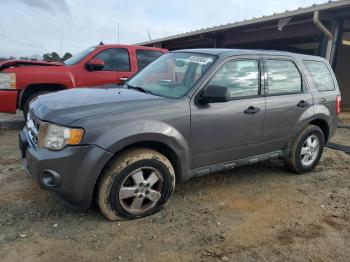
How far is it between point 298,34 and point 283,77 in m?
8.81

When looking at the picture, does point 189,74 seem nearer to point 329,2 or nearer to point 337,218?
point 337,218

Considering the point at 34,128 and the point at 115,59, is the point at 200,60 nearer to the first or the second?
the point at 34,128

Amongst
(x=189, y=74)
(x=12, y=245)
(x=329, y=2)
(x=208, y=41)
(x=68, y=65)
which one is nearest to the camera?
(x=12, y=245)

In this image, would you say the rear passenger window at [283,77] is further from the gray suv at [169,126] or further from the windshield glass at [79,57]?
the windshield glass at [79,57]

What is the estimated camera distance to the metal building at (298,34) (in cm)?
1047

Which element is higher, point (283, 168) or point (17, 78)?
point (17, 78)

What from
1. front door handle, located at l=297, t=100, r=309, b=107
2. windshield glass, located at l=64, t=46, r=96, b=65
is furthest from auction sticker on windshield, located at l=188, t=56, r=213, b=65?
windshield glass, located at l=64, t=46, r=96, b=65

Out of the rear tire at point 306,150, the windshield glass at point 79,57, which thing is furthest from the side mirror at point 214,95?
the windshield glass at point 79,57

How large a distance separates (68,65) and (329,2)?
710cm

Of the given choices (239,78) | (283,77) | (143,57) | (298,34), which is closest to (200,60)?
(239,78)

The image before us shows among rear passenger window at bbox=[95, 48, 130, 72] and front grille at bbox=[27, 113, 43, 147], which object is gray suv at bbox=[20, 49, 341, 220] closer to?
front grille at bbox=[27, 113, 43, 147]

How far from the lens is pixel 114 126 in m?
3.22

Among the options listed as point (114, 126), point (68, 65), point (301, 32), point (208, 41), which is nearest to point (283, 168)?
point (114, 126)

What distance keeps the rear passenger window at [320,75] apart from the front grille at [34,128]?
3614 millimetres
